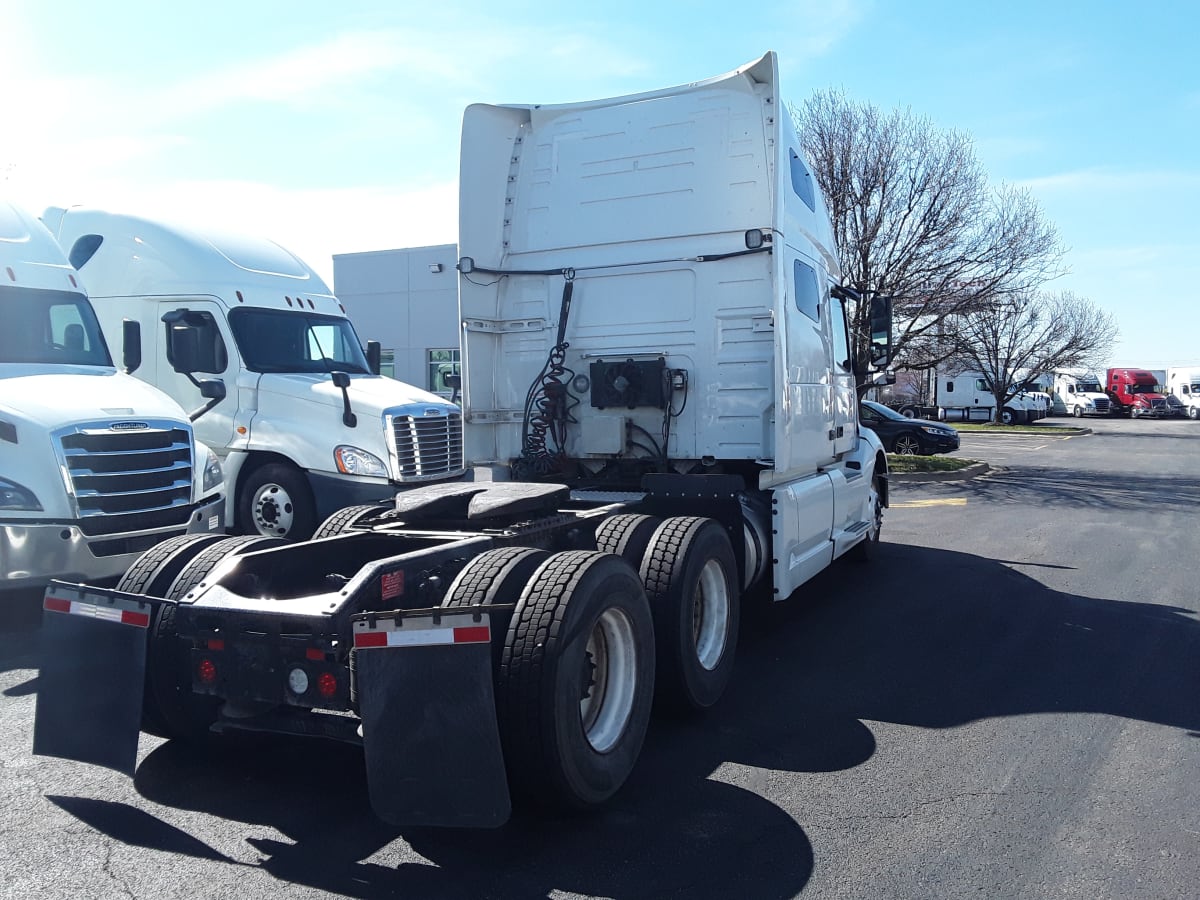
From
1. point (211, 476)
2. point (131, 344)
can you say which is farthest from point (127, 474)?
point (131, 344)

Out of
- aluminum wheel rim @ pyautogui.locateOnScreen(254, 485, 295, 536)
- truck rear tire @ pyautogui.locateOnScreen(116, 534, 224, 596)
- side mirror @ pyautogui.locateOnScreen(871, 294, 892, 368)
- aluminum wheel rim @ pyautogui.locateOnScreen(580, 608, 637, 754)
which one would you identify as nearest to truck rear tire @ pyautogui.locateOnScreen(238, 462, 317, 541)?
aluminum wheel rim @ pyautogui.locateOnScreen(254, 485, 295, 536)

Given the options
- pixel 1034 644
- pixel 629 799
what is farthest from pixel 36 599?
pixel 1034 644

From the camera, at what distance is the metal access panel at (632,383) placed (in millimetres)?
7109

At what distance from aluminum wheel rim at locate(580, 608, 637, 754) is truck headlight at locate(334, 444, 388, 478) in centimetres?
600

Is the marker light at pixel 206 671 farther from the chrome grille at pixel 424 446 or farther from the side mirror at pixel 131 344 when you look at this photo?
the side mirror at pixel 131 344

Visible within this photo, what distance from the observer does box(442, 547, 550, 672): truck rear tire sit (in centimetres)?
383

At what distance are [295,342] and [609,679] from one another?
25.6 ft

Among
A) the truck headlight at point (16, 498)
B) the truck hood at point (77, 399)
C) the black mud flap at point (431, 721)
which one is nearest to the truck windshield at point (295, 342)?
the truck hood at point (77, 399)

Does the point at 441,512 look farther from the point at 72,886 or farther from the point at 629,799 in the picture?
the point at 72,886

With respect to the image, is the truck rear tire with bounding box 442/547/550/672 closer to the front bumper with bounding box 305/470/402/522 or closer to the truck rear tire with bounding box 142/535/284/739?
the truck rear tire with bounding box 142/535/284/739

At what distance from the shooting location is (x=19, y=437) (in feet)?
22.9

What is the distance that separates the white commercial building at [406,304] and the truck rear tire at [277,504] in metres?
19.0

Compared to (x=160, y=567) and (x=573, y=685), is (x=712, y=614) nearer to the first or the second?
(x=573, y=685)

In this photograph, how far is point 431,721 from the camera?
3496 mm
